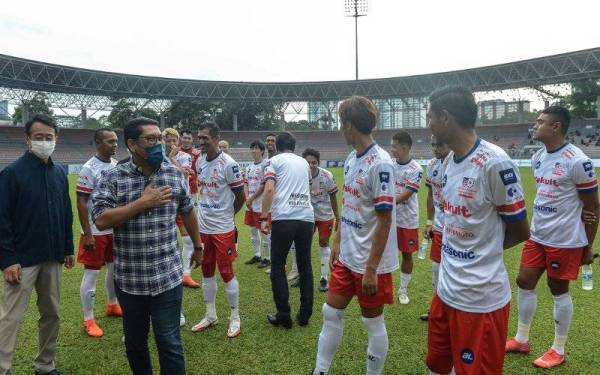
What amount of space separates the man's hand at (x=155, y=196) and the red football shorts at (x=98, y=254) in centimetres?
260

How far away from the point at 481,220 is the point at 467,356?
82cm

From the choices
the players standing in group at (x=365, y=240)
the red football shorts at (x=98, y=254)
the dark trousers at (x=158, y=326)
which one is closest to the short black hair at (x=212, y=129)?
the red football shorts at (x=98, y=254)

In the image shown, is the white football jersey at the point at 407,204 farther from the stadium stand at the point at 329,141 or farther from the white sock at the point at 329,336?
Result: the stadium stand at the point at 329,141

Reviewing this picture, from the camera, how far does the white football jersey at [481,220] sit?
7.68ft

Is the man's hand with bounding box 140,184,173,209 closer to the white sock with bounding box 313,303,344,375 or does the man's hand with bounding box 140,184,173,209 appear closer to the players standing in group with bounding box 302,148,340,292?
the white sock with bounding box 313,303,344,375

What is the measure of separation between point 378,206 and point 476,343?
111 centimetres

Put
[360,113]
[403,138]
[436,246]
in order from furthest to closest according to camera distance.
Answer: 1. [403,138]
2. [436,246]
3. [360,113]

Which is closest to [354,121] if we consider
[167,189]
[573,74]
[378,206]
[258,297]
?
[378,206]

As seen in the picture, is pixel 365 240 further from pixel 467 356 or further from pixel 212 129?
pixel 212 129

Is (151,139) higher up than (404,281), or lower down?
higher up

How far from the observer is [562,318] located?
12.6 feet

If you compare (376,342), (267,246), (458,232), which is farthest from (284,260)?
(267,246)

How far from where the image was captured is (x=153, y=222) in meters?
2.87

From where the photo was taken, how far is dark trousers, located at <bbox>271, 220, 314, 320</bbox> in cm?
483
